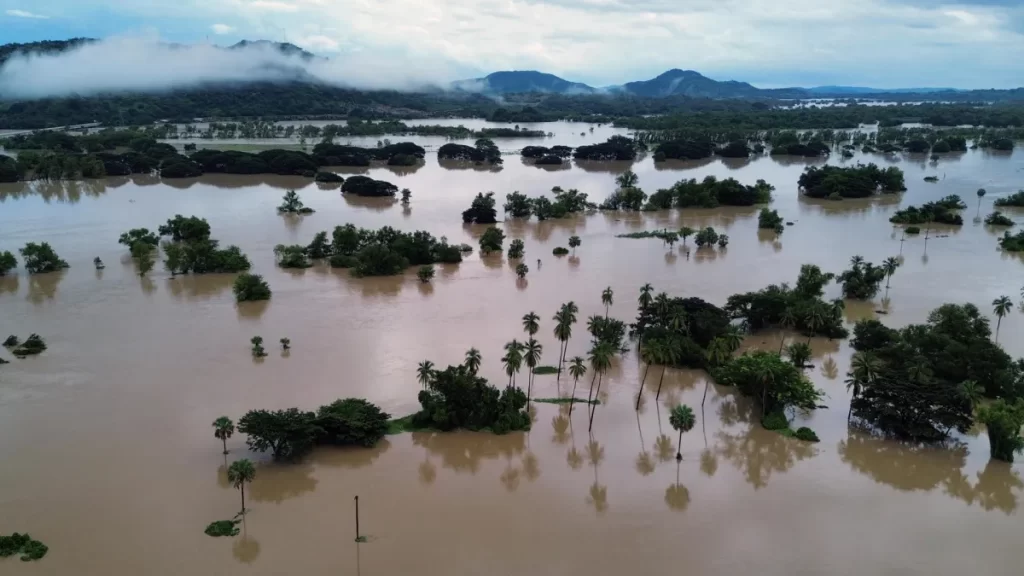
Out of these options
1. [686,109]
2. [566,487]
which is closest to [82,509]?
[566,487]

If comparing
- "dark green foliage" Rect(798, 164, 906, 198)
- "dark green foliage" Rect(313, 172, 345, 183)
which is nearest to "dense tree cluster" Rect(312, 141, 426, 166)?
"dark green foliage" Rect(313, 172, 345, 183)

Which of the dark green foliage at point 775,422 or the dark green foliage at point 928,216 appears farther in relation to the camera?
the dark green foliage at point 928,216

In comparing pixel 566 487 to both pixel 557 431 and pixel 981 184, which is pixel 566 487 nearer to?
pixel 557 431

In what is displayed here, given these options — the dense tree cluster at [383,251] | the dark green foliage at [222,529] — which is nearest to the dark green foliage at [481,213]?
the dense tree cluster at [383,251]

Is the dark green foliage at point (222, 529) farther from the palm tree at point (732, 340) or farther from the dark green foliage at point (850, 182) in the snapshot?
the dark green foliage at point (850, 182)

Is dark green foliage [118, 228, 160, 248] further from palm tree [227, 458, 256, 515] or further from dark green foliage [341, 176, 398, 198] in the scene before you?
palm tree [227, 458, 256, 515]

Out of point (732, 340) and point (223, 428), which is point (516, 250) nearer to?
point (732, 340)
